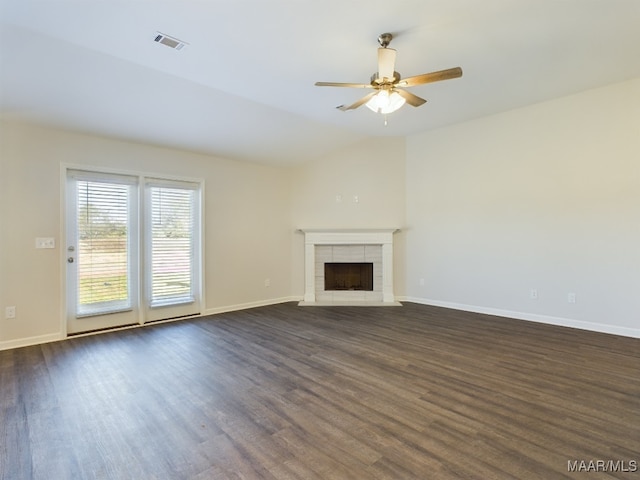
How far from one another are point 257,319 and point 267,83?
3.22 metres

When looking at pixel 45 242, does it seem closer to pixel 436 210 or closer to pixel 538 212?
pixel 436 210

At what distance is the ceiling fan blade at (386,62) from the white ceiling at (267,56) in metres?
0.31

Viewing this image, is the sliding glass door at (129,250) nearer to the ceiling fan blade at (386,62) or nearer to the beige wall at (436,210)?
the beige wall at (436,210)

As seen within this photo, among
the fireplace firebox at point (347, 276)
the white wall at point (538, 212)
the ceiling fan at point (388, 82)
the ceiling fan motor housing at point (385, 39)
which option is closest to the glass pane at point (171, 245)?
the fireplace firebox at point (347, 276)

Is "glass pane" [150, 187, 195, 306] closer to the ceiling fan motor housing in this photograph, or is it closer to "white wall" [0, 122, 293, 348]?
"white wall" [0, 122, 293, 348]

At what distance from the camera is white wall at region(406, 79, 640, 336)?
3.88 meters

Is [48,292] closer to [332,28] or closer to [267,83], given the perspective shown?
[267,83]

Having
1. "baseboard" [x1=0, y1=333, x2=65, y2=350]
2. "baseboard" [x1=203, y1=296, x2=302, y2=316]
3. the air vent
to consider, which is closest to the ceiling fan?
the air vent

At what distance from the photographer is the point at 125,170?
4.32 m

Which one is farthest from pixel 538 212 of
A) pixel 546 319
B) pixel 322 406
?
pixel 322 406

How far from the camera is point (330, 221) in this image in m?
6.19

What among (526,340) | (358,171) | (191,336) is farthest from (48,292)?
(526,340)

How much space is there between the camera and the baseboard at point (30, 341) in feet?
11.6

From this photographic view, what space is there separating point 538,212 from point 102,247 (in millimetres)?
5934
